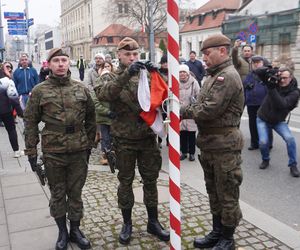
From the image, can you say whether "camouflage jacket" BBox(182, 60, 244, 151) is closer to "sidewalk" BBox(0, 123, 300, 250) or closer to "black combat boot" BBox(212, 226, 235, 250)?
"black combat boot" BBox(212, 226, 235, 250)

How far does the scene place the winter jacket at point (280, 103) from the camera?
6.02 metres

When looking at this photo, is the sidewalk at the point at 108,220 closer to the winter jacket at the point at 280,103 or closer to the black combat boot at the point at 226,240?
the black combat boot at the point at 226,240

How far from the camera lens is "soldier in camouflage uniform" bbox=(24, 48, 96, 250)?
3537 millimetres

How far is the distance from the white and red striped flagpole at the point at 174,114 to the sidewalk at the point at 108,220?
80 cm

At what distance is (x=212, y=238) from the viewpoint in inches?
147

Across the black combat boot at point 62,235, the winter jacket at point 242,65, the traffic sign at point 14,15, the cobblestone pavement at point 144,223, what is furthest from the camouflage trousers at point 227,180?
the traffic sign at point 14,15

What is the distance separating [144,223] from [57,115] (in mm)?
1643

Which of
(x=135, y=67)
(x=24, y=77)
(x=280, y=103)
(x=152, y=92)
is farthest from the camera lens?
(x=24, y=77)

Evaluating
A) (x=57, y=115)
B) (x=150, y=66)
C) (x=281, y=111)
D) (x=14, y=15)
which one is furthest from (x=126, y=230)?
(x=14, y=15)

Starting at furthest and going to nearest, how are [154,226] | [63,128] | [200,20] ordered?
1. [200,20]
2. [154,226]
3. [63,128]

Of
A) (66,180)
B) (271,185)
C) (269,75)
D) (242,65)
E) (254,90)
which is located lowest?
(271,185)

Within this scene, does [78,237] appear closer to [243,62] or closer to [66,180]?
[66,180]

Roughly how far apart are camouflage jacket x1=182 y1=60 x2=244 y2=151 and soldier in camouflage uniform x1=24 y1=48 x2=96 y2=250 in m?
1.07

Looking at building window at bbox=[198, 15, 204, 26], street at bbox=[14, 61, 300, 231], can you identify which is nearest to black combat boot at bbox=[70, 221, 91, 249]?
street at bbox=[14, 61, 300, 231]
